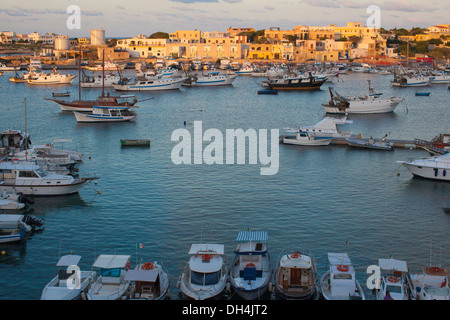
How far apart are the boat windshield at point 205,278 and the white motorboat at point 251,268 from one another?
1.56 ft

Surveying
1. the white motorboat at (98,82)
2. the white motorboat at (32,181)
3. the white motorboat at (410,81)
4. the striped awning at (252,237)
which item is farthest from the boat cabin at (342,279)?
the white motorboat at (410,81)

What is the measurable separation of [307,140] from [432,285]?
18566mm

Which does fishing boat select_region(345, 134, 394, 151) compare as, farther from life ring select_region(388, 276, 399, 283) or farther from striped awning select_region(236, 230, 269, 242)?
life ring select_region(388, 276, 399, 283)

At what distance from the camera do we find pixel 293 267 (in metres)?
12.1

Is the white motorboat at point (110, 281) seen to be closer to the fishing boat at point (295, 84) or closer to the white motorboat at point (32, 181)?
the white motorboat at point (32, 181)

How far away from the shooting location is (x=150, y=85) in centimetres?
6156

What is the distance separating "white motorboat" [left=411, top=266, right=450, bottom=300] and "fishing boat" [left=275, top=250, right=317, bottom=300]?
2265 millimetres

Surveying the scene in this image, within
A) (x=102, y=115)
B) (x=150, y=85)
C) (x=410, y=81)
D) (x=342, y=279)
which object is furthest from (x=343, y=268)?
(x=410, y=81)

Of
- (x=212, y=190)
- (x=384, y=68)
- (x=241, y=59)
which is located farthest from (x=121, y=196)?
(x=241, y=59)

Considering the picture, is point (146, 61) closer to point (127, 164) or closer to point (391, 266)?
point (127, 164)

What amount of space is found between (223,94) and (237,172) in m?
35.9

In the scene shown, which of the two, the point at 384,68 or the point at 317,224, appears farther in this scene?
the point at 384,68

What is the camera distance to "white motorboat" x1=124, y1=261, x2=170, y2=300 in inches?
457

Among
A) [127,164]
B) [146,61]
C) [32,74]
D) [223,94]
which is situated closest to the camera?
[127,164]
